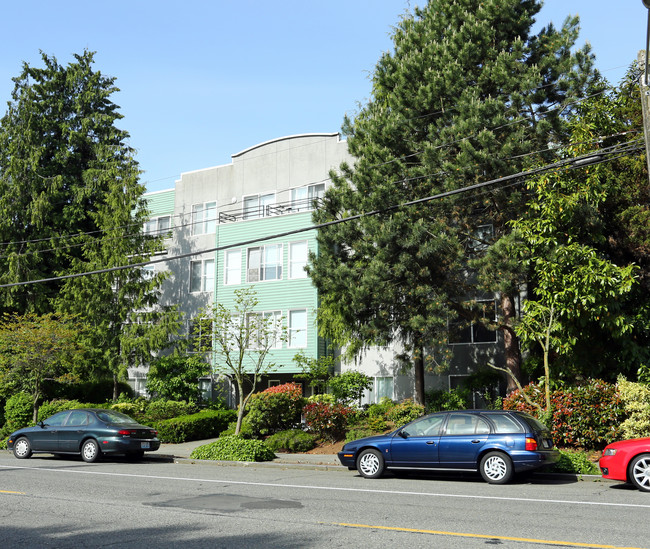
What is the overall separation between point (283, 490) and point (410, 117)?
14.9m

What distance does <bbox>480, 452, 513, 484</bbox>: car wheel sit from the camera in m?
13.1

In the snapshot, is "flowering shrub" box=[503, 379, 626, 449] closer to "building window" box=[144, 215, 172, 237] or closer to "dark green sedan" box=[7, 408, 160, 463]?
"dark green sedan" box=[7, 408, 160, 463]

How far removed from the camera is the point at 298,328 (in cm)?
2984

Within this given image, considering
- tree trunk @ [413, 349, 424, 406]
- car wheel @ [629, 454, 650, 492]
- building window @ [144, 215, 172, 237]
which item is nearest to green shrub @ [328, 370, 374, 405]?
tree trunk @ [413, 349, 424, 406]

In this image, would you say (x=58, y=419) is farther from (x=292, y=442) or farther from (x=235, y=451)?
(x=292, y=442)

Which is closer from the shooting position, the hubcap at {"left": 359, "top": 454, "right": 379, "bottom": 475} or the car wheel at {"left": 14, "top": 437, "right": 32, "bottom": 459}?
the hubcap at {"left": 359, "top": 454, "right": 379, "bottom": 475}

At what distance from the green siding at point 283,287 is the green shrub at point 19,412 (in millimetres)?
9386

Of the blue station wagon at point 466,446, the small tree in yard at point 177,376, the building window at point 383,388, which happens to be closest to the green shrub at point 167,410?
the small tree in yard at point 177,376

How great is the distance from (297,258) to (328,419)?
10900 millimetres

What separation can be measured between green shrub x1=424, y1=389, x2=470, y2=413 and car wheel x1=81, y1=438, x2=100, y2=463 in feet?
39.3

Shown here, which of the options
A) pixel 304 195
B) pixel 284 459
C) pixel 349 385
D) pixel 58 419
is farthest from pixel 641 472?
pixel 304 195

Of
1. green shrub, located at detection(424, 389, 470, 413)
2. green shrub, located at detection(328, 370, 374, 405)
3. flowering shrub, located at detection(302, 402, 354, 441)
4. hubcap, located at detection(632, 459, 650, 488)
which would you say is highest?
green shrub, located at detection(328, 370, 374, 405)

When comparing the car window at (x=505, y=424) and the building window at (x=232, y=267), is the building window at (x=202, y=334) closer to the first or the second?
the building window at (x=232, y=267)

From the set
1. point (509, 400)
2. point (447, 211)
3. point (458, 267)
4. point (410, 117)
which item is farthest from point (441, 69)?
point (509, 400)
